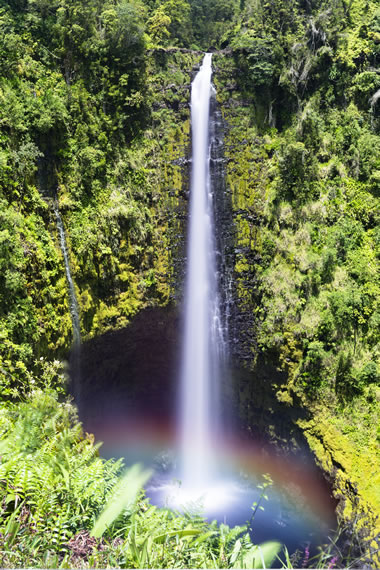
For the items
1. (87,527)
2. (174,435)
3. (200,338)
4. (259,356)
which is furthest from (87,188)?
(87,527)

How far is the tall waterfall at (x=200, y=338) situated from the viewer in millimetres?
15664

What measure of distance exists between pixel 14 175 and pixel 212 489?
507 inches

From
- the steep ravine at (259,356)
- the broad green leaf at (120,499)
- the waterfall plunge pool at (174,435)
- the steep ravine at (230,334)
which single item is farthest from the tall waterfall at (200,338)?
the broad green leaf at (120,499)

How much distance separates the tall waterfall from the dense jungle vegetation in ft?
2.79

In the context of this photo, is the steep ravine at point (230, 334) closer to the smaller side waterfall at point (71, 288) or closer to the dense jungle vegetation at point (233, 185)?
the dense jungle vegetation at point (233, 185)

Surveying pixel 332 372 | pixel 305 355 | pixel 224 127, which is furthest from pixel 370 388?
pixel 224 127

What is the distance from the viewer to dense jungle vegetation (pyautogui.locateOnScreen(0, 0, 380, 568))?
11.6 metres

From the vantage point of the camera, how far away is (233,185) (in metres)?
16.1

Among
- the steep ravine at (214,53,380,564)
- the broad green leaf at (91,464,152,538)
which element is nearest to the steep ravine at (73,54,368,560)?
the steep ravine at (214,53,380,564)

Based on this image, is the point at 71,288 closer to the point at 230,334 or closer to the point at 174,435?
the point at 230,334

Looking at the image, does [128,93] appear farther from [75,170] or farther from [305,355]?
[305,355]

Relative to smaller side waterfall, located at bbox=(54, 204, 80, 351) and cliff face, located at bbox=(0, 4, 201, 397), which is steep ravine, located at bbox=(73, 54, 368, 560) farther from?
smaller side waterfall, located at bbox=(54, 204, 80, 351)

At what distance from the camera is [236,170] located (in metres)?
16.2

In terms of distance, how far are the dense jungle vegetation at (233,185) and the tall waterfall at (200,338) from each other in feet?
2.79
